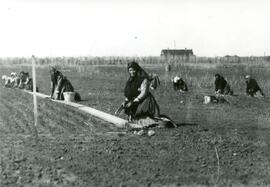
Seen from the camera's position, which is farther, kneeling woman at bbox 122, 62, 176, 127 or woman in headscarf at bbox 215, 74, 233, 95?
woman in headscarf at bbox 215, 74, 233, 95

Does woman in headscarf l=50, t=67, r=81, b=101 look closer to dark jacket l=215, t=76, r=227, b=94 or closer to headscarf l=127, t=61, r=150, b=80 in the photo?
dark jacket l=215, t=76, r=227, b=94

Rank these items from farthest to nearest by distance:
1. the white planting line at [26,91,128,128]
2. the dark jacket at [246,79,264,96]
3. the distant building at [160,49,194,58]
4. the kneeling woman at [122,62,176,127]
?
the distant building at [160,49,194,58]
the dark jacket at [246,79,264,96]
the white planting line at [26,91,128,128]
the kneeling woman at [122,62,176,127]

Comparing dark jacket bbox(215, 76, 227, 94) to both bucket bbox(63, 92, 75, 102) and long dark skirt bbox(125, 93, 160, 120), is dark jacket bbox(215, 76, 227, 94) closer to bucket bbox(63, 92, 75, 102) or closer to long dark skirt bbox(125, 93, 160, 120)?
bucket bbox(63, 92, 75, 102)

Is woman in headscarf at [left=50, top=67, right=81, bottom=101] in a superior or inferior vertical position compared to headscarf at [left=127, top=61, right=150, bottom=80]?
inferior

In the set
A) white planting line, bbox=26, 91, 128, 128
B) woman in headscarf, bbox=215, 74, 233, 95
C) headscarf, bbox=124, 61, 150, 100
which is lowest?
white planting line, bbox=26, 91, 128, 128

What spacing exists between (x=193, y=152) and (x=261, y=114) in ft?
21.8

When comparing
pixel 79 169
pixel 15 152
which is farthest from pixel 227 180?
pixel 15 152

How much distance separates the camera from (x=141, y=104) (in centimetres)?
1197

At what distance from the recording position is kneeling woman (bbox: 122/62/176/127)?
1178cm

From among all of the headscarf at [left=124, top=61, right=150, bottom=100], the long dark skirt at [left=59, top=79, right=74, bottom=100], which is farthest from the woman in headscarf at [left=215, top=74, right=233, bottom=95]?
the headscarf at [left=124, top=61, right=150, bottom=100]

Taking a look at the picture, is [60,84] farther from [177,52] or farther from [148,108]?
[177,52]

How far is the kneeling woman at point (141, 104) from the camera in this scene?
38.6 feet

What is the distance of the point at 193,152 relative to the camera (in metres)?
8.57

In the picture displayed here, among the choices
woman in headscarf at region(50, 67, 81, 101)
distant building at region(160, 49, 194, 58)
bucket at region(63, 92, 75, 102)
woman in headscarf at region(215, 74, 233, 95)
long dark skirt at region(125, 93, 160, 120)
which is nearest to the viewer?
long dark skirt at region(125, 93, 160, 120)
